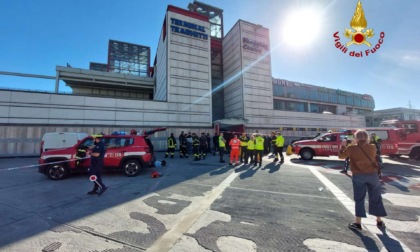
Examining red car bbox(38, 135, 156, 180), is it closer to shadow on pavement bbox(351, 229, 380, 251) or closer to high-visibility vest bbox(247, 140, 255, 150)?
high-visibility vest bbox(247, 140, 255, 150)

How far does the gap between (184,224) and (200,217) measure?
1.39ft

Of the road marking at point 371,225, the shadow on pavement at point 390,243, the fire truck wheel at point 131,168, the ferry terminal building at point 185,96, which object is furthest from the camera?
the ferry terminal building at point 185,96

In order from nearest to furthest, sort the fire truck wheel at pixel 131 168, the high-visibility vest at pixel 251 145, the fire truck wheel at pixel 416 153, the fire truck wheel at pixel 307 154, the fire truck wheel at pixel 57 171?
the fire truck wheel at pixel 57 171 < the fire truck wheel at pixel 131 168 < the high-visibility vest at pixel 251 145 < the fire truck wheel at pixel 416 153 < the fire truck wheel at pixel 307 154

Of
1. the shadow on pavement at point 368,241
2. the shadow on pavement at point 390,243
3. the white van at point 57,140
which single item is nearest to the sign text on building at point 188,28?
the white van at point 57,140

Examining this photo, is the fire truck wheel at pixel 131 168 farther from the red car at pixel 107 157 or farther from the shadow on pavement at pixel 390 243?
the shadow on pavement at pixel 390 243

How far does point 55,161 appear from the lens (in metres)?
7.56

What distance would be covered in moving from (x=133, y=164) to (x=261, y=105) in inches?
872

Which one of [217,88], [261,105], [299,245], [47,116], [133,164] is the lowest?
[299,245]

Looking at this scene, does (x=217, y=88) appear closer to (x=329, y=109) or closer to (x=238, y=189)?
(x=238, y=189)

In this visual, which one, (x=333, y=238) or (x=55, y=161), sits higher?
(x=55, y=161)

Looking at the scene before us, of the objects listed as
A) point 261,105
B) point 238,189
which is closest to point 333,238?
point 238,189

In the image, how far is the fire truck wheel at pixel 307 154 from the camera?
41.9ft

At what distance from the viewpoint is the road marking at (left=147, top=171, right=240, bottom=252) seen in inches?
119

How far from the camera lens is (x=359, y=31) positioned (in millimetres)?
8289
